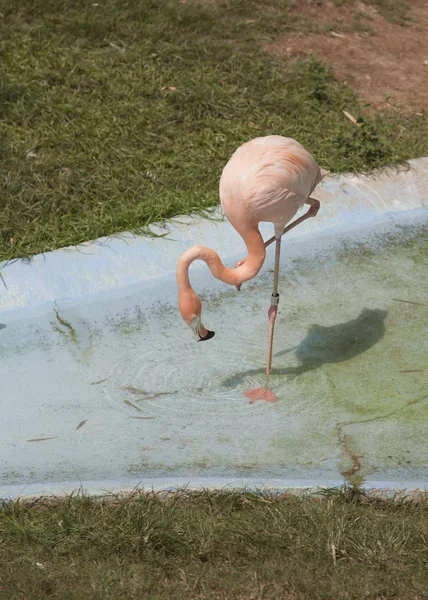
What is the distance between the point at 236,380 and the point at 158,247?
1151 millimetres

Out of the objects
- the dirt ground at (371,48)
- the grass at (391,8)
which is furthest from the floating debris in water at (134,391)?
the grass at (391,8)

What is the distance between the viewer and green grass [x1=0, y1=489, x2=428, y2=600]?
3.22 meters

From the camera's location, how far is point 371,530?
3.46 meters

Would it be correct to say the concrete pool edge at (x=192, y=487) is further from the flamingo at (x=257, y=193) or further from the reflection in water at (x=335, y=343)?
the reflection in water at (x=335, y=343)

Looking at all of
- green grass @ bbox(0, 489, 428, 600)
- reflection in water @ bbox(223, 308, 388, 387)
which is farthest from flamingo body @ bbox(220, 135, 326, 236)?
green grass @ bbox(0, 489, 428, 600)

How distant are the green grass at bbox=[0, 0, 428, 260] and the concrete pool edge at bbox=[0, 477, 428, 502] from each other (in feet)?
6.25

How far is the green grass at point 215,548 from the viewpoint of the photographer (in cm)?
322

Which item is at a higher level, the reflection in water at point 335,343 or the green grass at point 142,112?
the green grass at point 142,112

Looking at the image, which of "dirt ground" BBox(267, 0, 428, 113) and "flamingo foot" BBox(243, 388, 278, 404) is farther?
"dirt ground" BBox(267, 0, 428, 113)

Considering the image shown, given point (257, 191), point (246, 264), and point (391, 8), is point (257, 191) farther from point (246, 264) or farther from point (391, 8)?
point (391, 8)

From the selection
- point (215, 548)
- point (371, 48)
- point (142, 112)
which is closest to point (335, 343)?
point (215, 548)

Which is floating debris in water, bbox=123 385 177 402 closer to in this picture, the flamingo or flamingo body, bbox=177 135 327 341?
the flamingo

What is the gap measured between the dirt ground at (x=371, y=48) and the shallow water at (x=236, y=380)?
85.2 inches

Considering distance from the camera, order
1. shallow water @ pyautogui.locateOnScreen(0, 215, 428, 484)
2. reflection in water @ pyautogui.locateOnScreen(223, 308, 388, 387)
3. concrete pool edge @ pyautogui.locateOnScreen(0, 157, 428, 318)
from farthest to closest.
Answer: concrete pool edge @ pyautogui.locateOnScreen(0, 157, 428, 318) < reflection in water @ pyautogui.locateOnScreen(223, 308, 388, 387) < shallow water @ pyautogui.locateOnScreen(0, 215, 428, 484)
